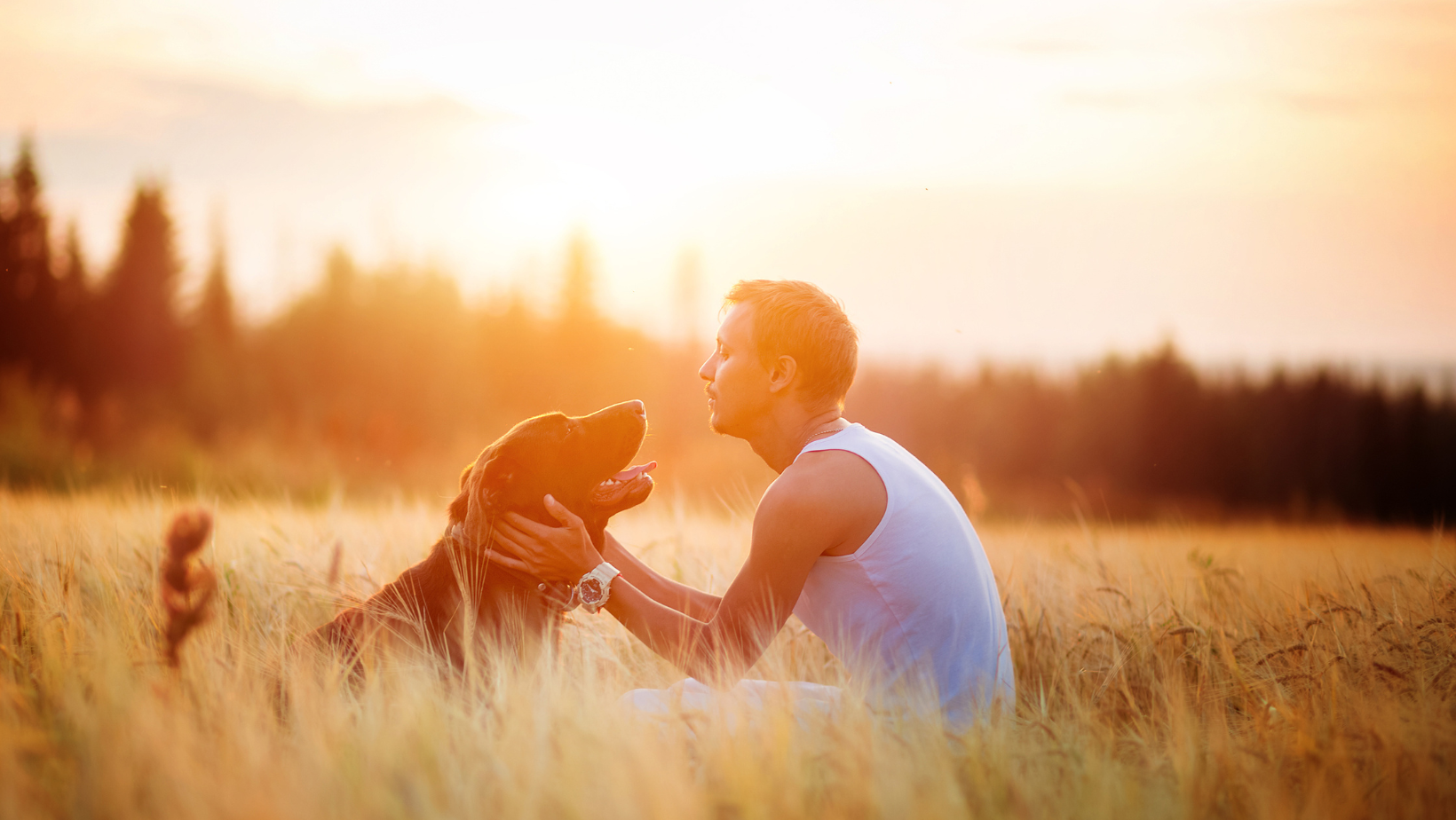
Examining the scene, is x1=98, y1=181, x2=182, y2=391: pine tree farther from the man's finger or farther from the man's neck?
the man's neck

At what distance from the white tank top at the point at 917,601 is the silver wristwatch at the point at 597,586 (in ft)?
2.99

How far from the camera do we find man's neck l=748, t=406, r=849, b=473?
3.52 m

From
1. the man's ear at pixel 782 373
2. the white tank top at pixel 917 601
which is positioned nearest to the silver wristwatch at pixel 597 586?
the white tank top at pixel 917 601

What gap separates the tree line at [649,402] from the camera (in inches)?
1248

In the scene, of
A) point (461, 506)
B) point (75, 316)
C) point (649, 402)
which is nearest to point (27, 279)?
point (75, 316)

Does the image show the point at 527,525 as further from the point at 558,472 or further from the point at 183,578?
the point at 183,578

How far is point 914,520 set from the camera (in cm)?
307

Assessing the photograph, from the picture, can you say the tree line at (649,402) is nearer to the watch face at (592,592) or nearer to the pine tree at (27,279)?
the pine tree at (27,279)

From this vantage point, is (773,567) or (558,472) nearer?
(773,567)

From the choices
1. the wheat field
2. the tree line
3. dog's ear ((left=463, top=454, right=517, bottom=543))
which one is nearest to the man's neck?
the wheat field

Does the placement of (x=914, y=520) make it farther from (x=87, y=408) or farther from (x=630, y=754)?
(x=87, y=408)

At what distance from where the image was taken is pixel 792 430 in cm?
357

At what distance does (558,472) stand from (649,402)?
975 inches

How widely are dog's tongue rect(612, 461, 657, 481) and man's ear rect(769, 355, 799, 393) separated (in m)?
0.80
